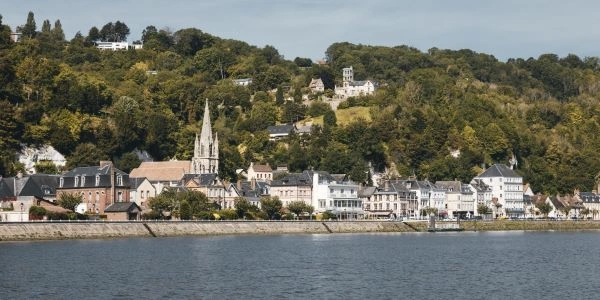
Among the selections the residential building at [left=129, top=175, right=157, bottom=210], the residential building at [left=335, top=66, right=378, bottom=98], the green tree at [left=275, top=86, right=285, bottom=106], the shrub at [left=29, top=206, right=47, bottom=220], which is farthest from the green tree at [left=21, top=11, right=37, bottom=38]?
the shrub at [left=29, top=206, right=47, bottom=220]

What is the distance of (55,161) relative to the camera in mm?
112938

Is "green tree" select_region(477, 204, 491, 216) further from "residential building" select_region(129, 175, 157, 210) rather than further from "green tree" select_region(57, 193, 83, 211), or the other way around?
"green tree" select_region(57, 193, 83, 211)

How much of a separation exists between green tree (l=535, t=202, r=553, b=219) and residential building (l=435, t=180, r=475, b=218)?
10667 mm

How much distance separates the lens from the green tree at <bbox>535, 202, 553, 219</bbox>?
135875mm

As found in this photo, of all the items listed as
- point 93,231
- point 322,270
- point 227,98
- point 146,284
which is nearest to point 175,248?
point 93,231

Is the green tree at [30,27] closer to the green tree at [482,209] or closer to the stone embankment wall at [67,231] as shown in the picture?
the green tree at [482,209]

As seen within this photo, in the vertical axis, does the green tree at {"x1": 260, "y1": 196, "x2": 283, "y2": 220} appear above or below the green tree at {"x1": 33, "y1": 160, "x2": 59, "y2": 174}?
below

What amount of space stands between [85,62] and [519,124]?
257 feet

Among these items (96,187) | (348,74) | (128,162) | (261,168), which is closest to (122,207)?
(96,187)

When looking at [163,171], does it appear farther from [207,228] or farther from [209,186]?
[207,228]

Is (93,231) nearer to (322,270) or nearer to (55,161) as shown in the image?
(322,270)

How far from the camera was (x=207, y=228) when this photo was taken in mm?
86438

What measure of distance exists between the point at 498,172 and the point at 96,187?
65851 millimetres

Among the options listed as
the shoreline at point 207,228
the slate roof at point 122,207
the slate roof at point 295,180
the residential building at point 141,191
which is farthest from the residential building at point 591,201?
the slate roof at point 122,207
